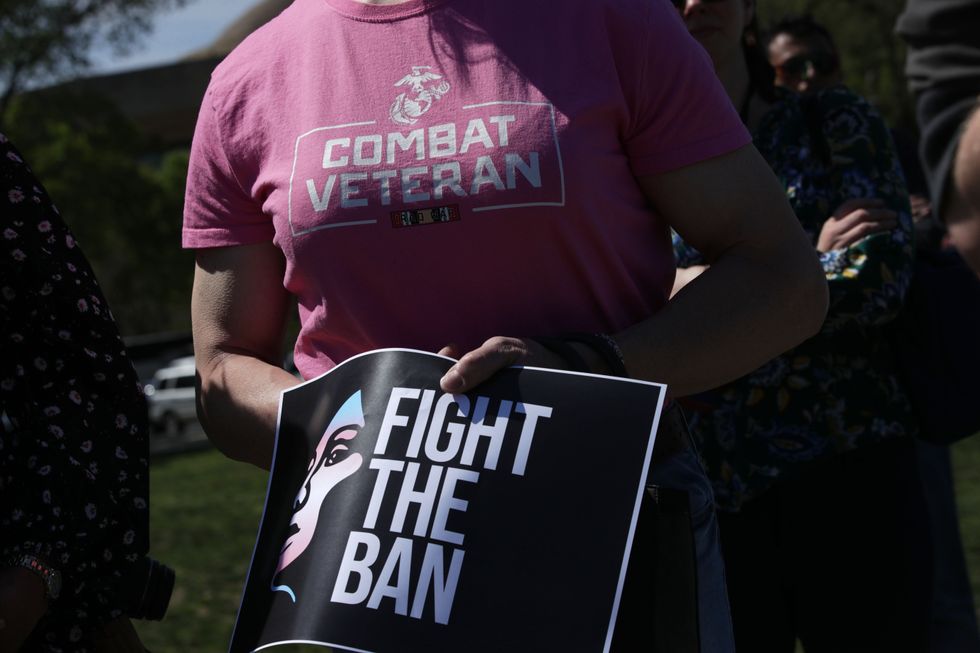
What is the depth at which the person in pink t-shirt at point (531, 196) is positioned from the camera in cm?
163

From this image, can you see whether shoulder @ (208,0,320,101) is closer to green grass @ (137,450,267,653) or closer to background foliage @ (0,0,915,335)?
green grass @ (137,450,267,653)

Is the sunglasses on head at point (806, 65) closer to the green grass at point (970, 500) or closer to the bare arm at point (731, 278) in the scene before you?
the green grass at point (970, 500)

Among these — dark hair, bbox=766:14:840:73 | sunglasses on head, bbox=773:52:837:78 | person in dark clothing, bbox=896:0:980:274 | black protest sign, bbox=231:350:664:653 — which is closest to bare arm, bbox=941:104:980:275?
person in dark clothing, bbox=896:0:980:274

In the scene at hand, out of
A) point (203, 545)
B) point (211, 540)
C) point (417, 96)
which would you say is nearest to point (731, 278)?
point (417, 96)

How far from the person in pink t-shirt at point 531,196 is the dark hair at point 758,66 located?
100cm

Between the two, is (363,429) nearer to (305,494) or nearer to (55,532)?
(305,494)

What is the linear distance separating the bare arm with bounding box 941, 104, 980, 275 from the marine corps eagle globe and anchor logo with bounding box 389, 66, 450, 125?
0.80 m

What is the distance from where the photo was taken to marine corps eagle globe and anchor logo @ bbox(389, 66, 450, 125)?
1.68 m

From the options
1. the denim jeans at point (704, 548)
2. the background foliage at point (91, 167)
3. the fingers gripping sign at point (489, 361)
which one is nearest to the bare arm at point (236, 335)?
the fingers gripping sign at point (489, 361)

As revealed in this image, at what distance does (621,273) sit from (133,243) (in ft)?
79.7

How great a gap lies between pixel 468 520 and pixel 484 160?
0.49 metres

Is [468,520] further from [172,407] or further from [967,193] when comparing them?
[172,407]

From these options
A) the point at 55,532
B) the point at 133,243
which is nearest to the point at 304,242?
the point at 55,532

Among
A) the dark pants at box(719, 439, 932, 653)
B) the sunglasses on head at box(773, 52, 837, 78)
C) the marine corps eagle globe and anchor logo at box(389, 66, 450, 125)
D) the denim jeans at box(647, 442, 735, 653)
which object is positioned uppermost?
the marine corps eagle globe and anchor logo at box(389, 66, 450, 125)
